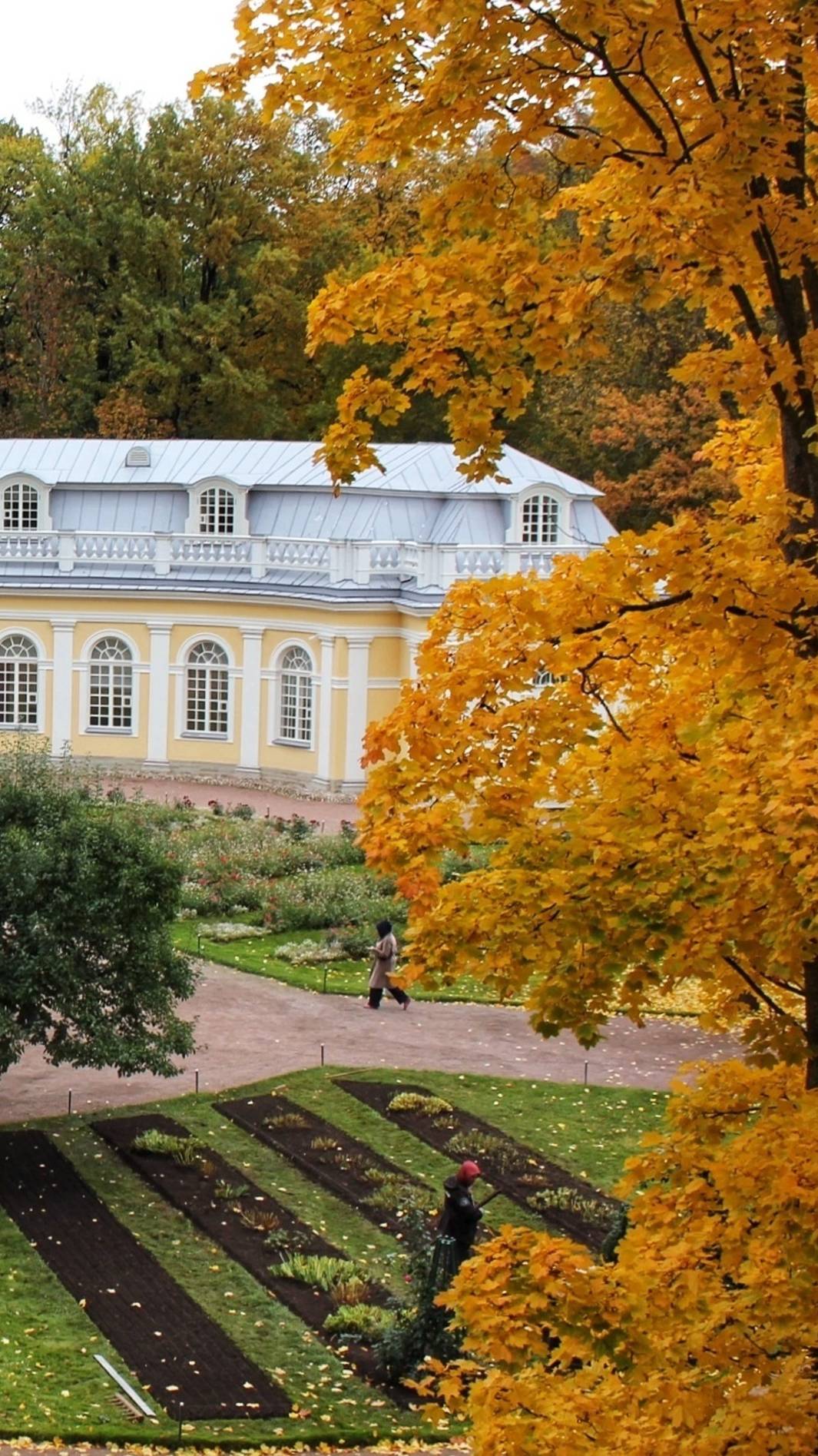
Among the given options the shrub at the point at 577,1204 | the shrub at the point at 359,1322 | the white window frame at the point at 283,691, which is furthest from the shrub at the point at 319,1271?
the white window frame at the point at 283,691

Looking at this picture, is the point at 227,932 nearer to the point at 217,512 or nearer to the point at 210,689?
the point at 210,689

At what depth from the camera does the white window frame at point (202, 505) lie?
34500 millimetres

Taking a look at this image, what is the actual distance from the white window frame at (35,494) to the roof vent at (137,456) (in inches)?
66.7

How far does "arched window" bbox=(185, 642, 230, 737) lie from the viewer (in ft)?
112

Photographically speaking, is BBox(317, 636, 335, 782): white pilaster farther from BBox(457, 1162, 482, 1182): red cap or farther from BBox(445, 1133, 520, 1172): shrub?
BBox(457, 1162, 482, 1182): red cap

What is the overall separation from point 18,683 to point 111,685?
69.0 inches

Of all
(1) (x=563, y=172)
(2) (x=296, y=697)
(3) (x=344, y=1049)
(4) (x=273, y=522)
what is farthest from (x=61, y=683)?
(1) (x=563, y=172)

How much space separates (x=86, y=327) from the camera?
49.0 metres

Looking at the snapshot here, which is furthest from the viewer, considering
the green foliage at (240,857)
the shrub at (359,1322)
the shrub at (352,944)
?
the green foliage at (240,857)

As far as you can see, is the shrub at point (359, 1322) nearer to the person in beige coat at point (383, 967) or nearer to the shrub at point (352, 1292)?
the shrub at point (352, 1292)

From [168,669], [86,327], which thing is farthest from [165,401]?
[168,669]

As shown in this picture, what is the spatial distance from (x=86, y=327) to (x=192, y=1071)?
1354 inches

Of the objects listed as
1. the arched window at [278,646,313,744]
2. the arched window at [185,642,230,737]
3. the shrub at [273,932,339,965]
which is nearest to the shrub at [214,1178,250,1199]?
the shrub at [273,932,339,965]

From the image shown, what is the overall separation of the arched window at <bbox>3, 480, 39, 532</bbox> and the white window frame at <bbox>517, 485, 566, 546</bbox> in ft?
31.3
